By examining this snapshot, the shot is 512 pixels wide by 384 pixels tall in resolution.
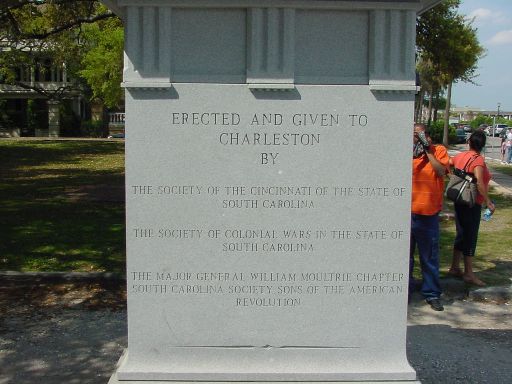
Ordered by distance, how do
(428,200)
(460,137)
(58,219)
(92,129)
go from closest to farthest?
(428,200), (58,219), (460,137), (92,129)

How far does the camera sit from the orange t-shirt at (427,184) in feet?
23.5

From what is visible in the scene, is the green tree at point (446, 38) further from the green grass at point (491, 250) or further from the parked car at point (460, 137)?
the parked car at point (460, 137)

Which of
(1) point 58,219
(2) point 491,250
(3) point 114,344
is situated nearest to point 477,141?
(2) point 491,250

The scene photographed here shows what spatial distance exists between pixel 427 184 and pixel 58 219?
27.7ft

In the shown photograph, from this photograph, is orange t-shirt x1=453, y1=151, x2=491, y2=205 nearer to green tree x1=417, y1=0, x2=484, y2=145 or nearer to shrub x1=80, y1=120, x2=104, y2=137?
green tree x1=417, y1=0, x2=484, y2=145

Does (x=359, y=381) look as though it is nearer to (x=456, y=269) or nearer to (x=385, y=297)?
(x=385, y=297)

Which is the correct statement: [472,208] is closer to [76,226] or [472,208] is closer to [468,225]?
[468,225]

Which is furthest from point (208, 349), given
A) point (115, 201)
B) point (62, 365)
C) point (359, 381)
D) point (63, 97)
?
point (63, 97)

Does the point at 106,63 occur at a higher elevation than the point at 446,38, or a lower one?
higher

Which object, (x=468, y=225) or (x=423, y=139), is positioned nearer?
(x=423, y=139)

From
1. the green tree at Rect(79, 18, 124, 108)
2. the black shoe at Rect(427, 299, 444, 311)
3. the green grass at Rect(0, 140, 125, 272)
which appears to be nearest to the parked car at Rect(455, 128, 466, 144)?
the green tree at Rect(79, 18, 124, 108)

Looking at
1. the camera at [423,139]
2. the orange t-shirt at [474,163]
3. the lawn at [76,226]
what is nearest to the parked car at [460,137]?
the lawn at [76,226]

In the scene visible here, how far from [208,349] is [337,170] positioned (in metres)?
1.44

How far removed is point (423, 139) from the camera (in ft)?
22.9
